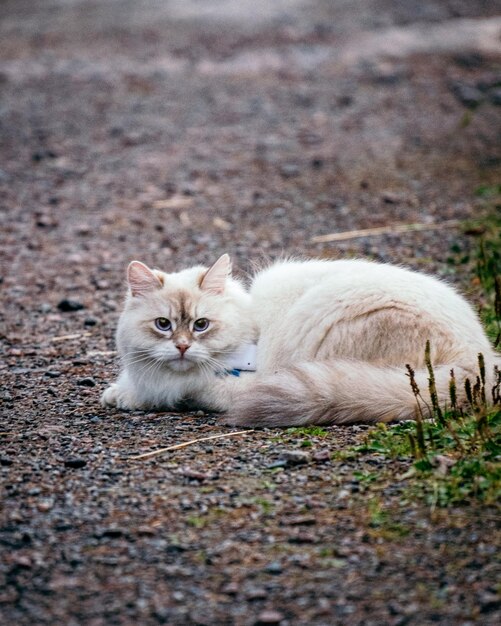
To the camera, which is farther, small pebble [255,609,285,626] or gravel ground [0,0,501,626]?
gravel ground [0,0,501,626]

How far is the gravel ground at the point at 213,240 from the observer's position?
270 cm

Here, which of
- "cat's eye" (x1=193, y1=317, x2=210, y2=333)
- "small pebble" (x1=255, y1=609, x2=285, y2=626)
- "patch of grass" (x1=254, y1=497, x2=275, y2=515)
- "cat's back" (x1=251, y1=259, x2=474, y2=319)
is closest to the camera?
"small pebble" (x1=255, y1=609, x2=285, y2=626)

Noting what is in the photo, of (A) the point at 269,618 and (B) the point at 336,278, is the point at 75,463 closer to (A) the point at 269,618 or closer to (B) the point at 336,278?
(A) the point at 269,618

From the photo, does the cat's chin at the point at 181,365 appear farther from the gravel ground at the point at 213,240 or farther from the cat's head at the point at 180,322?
the gravel ground at the point at 213,240

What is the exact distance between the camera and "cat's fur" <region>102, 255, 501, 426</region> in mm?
3715

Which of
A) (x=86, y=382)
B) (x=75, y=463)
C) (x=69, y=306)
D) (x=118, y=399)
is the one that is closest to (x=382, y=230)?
(x=69, y=306)

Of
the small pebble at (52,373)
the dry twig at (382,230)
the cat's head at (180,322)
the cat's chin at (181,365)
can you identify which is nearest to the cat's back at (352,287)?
the cat's head at (180,322)

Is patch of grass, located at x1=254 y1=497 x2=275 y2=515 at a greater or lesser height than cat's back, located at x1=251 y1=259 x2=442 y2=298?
lesser

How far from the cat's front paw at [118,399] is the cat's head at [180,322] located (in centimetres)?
17

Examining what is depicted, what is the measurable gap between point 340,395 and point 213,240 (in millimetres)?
3206

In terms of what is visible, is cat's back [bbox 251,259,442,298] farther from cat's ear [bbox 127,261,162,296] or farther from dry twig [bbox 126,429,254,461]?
dry twig [bbox 126,429,254,461]

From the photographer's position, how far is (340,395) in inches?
145

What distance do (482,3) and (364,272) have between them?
10.3 meters

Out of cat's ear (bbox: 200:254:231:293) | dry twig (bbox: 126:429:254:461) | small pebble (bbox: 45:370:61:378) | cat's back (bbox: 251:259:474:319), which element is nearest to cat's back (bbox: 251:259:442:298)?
cat's back (bbox: 251:259:474:319)
